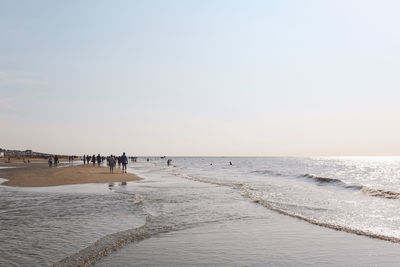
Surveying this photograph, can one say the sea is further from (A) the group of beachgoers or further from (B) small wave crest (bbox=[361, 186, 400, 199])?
(A) the group of beachgoers

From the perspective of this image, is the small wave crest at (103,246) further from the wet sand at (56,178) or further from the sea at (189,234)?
the wet sand at (56,178)

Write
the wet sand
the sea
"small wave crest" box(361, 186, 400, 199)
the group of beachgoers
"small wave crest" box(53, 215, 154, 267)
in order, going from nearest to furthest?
"small wave crest" box(53, 215, 154, 267) → the sea → "small wave crest" box(361, 186, 400, 199) → the wet sand → the group of beachgoers

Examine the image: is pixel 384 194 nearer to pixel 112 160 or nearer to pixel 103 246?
pixel 103 246

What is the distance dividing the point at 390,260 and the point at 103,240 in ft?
24.7

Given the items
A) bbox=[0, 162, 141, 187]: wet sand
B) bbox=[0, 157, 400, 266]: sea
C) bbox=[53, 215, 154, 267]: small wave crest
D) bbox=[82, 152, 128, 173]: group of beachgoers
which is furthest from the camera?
bbox=[82, 152, 128, 173]: group of beachgoers

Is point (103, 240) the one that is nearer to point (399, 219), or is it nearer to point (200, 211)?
point (200, 211)

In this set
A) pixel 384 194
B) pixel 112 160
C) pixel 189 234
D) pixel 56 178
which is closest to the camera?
pixel 189 234

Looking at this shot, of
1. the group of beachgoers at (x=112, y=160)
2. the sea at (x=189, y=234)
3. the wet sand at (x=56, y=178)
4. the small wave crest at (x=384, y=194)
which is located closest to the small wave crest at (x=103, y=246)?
the sea at (x=189, y=234)

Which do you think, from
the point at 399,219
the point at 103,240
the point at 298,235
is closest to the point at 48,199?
the point at 103,240

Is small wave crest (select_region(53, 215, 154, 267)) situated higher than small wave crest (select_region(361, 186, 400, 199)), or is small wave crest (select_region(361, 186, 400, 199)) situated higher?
small wave crest (select_region(53, 215, 154, 267))

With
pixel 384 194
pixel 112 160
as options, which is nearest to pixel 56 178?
pixel 112 160

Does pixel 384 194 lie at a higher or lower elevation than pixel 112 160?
lower

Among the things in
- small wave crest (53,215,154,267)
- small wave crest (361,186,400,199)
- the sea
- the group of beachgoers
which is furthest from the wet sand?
small wave crest (361,186,400,199)

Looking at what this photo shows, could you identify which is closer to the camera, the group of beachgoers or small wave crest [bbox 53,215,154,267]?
small wave crest [bbox 53,215,154,267]
